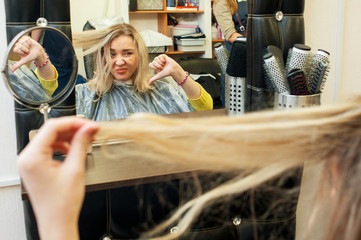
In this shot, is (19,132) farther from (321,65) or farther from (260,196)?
(321,65)

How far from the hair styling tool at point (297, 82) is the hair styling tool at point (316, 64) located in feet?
0.13

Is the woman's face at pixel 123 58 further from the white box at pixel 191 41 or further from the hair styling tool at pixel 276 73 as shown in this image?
the hair styling tool at pixel 276 73

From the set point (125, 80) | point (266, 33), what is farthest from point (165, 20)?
point (266, 33)

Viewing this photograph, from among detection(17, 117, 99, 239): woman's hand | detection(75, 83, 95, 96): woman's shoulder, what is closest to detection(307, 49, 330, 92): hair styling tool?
detection(75, 83, 95, 96): woman's shoulder

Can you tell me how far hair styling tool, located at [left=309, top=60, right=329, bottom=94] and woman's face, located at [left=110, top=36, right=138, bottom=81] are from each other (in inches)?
20.0

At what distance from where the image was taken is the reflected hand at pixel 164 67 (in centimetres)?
114

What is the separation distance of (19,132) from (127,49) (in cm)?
37

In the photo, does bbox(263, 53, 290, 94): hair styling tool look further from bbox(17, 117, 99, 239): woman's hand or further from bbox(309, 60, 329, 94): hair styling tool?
bbox(17, 117, 99, 239): woman's hand

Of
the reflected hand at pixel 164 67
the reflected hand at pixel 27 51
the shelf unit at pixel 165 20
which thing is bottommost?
the reflected hand at pixel 164 67

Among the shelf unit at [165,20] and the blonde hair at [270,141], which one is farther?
the shelf unit at [165,20]

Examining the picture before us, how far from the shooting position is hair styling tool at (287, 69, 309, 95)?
1.09 metres

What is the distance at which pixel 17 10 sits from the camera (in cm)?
101

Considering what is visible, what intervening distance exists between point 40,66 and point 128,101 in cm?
25

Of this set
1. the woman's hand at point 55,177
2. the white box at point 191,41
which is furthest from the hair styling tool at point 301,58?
the woman's hand at point 55,177
